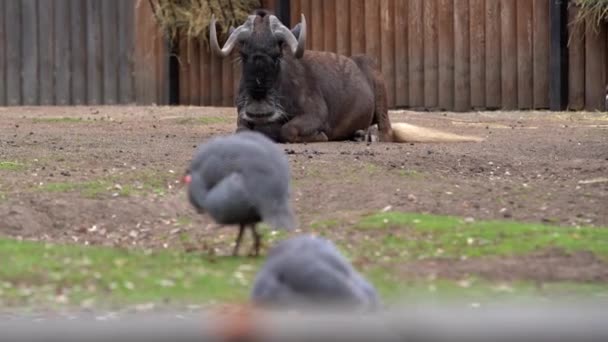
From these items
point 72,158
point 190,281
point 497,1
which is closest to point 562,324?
point 190,281

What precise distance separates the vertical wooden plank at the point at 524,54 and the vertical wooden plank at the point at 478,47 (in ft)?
1.71

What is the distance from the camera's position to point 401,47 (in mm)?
17312

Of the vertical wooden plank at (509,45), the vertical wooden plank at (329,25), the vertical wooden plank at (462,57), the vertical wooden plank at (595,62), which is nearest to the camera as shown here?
the vertical wooden plank at (595,62)

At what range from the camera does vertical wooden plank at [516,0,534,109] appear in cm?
1620

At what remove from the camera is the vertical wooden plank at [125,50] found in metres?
18.9

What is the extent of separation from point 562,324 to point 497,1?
1548 cm

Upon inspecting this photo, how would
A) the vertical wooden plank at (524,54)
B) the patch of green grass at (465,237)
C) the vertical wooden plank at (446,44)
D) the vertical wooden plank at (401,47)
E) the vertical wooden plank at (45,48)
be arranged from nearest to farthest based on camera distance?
1. the patch of green grass at (465,237)
2. the vertical wooden plank at (524,54)
3. the vertical wooden plank at (446,44)
4. the vertical wooden plank at (401,47)
5. the vertical wooden plank at (45,48)

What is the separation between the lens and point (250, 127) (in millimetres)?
12188

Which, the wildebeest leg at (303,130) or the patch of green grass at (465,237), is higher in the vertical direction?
the wildebeest leg at (303,130)

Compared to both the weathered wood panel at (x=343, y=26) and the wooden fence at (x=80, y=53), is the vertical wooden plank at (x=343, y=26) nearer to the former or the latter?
the weathered wood panel at (x=343, y=26)

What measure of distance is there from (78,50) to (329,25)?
3934 millimetres

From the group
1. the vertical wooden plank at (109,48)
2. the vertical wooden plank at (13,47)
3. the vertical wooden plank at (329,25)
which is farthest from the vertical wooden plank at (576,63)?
the vertical wooden plank at (13,47)

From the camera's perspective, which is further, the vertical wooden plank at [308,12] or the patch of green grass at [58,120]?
the vertical wooden plank at [308,12]

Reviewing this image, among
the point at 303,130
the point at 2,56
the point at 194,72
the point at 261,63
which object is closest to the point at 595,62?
the point at 303,130
